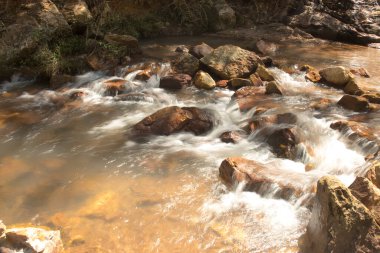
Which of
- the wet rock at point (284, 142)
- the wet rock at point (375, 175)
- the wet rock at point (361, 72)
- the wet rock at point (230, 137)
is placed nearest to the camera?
the wet rock at point (375, 175)

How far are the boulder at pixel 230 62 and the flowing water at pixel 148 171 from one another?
71 cm

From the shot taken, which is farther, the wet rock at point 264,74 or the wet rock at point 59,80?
the wet rock at point 59,80

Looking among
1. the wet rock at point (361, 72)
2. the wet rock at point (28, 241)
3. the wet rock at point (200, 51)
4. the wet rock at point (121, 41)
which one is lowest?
the wet rock at point (361, 72)

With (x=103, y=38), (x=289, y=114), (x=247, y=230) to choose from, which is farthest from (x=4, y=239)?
(x=103, y=38)

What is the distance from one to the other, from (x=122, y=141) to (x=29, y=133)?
64.3 inches

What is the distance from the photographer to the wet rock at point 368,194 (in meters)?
2.92

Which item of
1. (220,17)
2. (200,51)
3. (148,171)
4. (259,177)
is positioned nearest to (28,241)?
(148,171)

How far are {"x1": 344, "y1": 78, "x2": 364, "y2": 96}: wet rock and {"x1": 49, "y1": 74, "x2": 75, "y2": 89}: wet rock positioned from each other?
19.3 feet

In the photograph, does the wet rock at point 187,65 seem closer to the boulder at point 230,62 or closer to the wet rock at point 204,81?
the boulder at point 230,62

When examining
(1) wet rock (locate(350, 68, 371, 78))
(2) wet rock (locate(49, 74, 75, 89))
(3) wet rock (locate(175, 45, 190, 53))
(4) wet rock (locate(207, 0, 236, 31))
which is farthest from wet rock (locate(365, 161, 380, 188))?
(4) wet rock (locate(207, 0, 236, 31))

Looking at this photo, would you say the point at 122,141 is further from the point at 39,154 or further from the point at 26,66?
the point at 26,66

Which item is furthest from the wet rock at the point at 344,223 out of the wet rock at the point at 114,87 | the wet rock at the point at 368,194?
the wet rock at the point at 114,87

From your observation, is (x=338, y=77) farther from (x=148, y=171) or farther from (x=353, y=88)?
(x=148, y=171)

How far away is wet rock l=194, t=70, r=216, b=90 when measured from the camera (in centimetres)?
799
